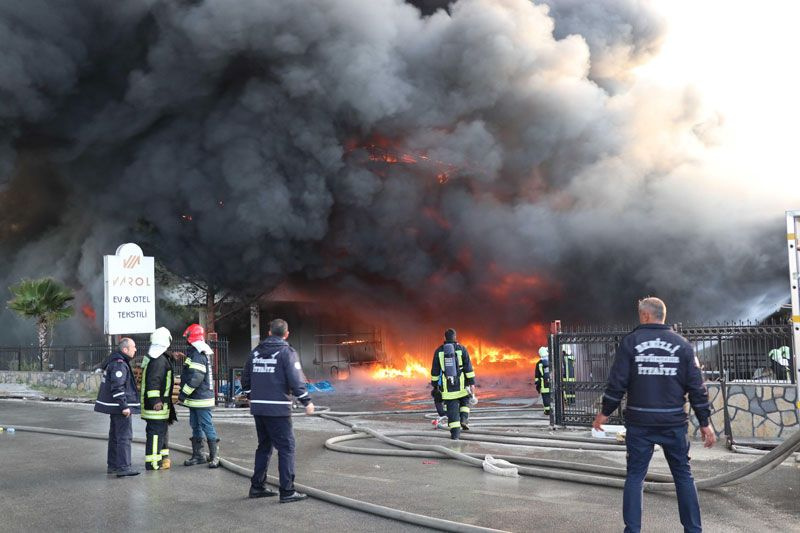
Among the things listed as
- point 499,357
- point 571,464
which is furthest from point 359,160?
point 571,464

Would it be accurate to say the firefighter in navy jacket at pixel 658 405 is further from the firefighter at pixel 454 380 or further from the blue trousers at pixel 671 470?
the firefighter at pixel 454 380

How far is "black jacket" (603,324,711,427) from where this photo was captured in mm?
4457

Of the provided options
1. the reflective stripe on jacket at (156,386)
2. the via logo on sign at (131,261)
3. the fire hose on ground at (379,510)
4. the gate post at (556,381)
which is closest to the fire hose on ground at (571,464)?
the gate post at (556,381)

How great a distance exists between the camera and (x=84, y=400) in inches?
655

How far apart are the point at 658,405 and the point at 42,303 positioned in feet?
64.6

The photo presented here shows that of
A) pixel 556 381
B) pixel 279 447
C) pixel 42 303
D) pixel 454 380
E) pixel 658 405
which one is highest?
pixel 42 303

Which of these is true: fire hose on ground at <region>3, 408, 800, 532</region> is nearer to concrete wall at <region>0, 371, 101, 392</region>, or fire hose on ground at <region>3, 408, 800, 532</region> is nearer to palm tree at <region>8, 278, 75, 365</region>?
concrete wall at <region>0, 371, 101, 392</region>

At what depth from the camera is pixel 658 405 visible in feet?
14.6

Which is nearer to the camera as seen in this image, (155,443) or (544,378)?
(155,443)

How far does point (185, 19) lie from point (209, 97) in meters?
3.24

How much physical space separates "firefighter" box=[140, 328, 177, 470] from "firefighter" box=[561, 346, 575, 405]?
534cm

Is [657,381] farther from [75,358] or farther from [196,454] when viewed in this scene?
[75,358]

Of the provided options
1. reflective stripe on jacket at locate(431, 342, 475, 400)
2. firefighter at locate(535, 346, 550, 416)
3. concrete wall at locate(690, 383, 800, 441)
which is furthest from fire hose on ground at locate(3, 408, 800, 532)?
firefighter at locate(535, 346, 550, 416)

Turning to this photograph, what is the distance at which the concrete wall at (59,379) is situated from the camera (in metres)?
17.9
